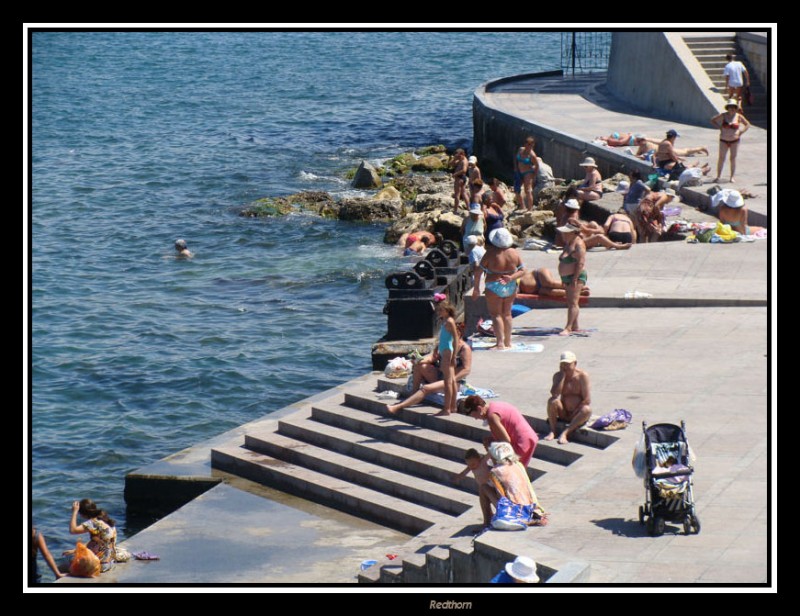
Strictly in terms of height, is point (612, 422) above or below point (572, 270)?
below

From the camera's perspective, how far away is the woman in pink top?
14.0 m

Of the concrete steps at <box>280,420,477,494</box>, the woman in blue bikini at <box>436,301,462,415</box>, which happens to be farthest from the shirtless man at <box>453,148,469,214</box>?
the woman in blue bikini at <box>436,301,462,415</box>

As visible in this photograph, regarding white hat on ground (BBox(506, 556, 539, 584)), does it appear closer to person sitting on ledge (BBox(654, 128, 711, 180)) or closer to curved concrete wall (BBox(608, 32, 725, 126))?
person sitting on ledge (BBox(654, 128, 711, 180))

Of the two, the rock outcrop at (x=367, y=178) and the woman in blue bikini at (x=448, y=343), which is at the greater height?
the woman in blue bikini at (x=448, y=343)

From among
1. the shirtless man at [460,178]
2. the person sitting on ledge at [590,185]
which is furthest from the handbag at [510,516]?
the shirtless man at [460,178]

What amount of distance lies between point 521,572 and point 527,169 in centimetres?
1978

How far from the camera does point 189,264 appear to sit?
32.2 metres

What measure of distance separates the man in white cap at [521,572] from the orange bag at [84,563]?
15.7 ft

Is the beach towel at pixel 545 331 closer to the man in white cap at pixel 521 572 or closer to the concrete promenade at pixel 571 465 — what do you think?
the concrete promenade at pixel 571 465

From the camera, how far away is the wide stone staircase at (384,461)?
588 inches

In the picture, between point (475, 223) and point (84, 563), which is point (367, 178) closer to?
point (475, 223)

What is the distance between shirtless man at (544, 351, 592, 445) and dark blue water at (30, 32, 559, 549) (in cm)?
521

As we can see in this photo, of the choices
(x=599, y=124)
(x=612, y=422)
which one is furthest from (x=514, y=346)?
(x=599, y=124)

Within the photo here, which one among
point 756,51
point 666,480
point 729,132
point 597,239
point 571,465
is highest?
point 756,51
